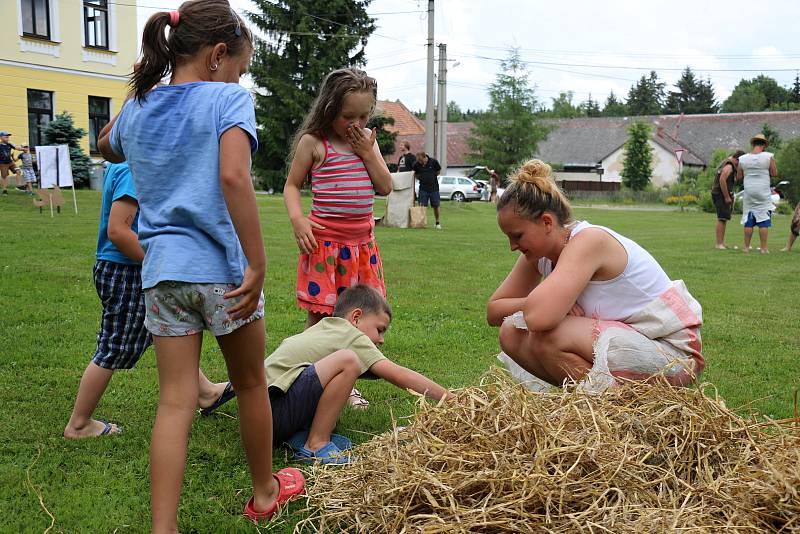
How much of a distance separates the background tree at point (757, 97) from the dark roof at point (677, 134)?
3178 centimetres

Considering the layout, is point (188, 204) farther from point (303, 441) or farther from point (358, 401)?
point (358, 401)

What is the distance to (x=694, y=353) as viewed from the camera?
3.65 m

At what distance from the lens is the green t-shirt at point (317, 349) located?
3.55 metres

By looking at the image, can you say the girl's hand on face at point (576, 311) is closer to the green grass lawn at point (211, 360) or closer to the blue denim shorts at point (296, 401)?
the green grass lawn at point (211, 360)

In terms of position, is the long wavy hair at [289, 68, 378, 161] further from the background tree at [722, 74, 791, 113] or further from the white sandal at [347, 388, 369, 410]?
the background tree at [722, 74, 791, 113]

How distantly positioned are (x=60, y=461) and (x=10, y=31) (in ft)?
90.8

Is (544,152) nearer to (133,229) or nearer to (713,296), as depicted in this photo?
(713,296)

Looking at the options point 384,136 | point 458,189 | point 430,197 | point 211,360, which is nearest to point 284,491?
point 211,360

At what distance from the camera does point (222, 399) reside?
3.74m

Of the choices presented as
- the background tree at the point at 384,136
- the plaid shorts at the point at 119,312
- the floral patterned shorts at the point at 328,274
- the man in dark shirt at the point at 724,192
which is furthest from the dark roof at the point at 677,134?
the plaid shorts at the point at 119,312

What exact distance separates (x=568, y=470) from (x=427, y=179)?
17.1 meters

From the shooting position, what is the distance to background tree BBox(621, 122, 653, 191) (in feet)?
187

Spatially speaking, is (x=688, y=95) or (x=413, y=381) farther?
(x=688, y=95)

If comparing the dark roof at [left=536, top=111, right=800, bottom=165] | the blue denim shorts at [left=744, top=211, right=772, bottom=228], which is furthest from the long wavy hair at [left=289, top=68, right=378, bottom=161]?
the dark roof at [left=536, top=111, right=800, bottom=165]
